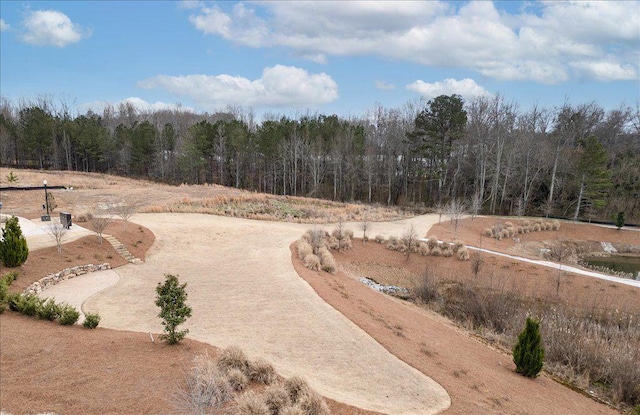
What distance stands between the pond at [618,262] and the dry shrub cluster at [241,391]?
28.2 m

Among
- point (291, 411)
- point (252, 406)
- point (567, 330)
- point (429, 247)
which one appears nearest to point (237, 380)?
point (252, 406)

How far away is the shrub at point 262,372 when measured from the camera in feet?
23.6

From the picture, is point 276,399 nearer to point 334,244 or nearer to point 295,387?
point 295,387

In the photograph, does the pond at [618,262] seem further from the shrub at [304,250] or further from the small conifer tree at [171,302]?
the small conifer tree at [171,302]

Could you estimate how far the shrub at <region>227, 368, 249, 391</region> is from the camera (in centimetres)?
689

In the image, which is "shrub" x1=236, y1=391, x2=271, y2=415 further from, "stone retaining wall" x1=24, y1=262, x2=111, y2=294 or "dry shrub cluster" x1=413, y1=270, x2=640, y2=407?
"stone retaining wall" x1=24, y1=262, x2=111, y2=294

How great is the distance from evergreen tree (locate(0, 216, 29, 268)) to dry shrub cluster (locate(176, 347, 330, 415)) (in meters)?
10.9

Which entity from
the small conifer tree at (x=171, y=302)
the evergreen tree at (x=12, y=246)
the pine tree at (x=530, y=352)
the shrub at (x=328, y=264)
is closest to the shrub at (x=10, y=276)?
the evergreen tree at (x=12, y=246)

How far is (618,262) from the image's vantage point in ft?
92.8

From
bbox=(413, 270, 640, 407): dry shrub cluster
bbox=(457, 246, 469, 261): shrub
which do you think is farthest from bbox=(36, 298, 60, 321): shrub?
bbox=(457, 246, 469, 261): shrub

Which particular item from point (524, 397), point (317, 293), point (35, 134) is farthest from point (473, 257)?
point (35, 134)

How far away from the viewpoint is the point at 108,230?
65.7ft

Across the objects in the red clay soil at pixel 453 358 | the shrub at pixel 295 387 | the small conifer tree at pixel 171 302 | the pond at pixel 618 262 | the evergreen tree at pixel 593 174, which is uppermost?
the evergreen tree at pixel 593 174

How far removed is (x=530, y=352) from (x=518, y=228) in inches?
981
